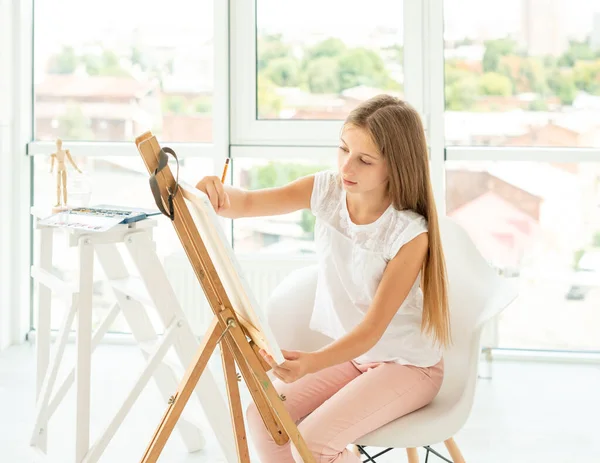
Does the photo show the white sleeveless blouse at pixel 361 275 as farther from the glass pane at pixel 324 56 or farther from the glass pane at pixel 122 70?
the glass pane at pixel 122 70

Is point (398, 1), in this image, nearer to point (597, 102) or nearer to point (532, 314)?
point (597, 102)

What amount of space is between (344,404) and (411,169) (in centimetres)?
56

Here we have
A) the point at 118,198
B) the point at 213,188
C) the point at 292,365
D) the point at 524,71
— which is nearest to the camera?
the point at 292,365

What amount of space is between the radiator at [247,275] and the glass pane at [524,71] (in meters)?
0.98

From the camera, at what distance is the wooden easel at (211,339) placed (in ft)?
5.47

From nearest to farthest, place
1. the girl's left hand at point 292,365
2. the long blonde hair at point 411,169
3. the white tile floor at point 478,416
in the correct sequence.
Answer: the girl's left hand at point 292,365 < the long blonde hair at point 411,169 < the white tile floor at point 478,416

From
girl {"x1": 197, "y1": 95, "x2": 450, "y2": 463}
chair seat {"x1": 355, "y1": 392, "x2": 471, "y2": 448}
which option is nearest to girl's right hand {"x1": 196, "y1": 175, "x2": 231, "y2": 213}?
girl {"x1": 197, "y1": 95, "x2": 450, "y2": 463}

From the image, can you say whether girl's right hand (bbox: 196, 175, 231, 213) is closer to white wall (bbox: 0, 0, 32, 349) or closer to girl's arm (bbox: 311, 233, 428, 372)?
girl's arm (bbox: 311, 233, 428, 372)

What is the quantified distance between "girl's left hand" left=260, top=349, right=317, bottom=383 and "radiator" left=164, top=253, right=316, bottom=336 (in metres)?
1.89

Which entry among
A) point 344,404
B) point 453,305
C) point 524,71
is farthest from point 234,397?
point 524,71

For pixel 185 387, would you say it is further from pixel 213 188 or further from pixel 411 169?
pixel 411 169

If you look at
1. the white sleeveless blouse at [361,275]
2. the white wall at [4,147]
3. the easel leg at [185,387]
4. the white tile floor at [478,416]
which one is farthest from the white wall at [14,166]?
the easel leg at [185,387]

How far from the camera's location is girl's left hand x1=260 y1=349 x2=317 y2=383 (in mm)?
1650

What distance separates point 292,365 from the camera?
166 centimetres
